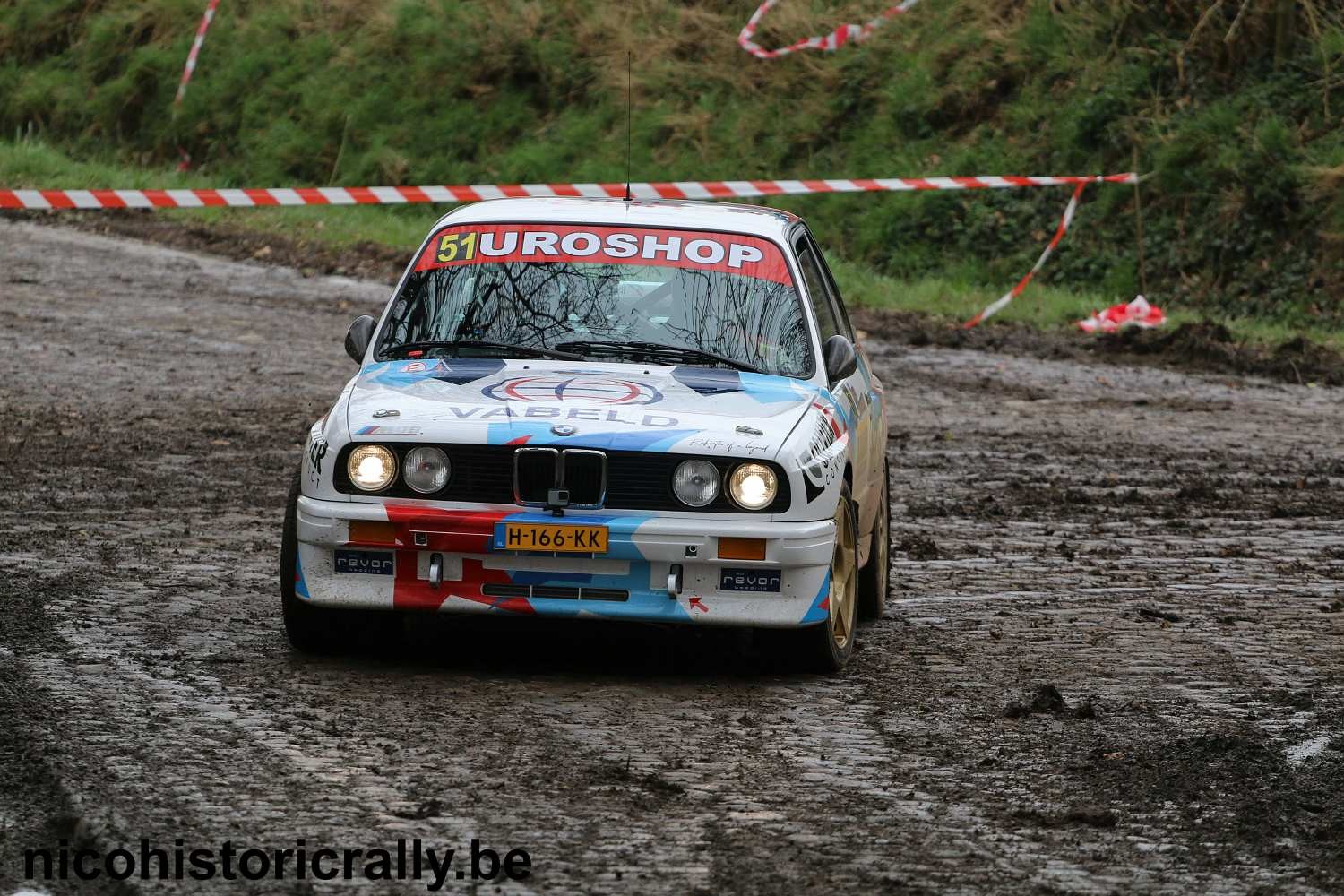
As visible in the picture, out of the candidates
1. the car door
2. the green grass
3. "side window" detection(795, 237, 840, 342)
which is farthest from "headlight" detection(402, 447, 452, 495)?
the green grass

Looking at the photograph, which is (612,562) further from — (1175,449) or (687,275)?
(1175,449)

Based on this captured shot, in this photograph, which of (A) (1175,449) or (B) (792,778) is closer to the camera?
(B) (792,778)

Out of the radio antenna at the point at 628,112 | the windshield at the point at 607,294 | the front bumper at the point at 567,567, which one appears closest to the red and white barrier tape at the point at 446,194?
the radio antenna at the point at 628,112

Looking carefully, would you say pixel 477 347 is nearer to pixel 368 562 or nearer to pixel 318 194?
pixel 368 562

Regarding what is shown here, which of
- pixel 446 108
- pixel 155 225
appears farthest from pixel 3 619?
pixel 446 108

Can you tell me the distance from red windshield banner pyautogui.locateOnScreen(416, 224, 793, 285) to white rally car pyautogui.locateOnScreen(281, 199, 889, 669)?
0.29m

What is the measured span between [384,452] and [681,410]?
101 centimetres

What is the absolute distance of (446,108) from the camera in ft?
91.5

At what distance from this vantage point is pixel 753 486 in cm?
687

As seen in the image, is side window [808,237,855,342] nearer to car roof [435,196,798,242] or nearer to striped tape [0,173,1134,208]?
car roof [435,196,798,242]

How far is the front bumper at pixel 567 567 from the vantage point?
678 cm

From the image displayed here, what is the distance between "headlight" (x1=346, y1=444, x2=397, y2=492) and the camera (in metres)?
6.93

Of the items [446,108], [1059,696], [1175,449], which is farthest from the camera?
[446,108]

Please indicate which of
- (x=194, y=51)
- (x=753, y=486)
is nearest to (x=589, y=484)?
(x=753, y=486)
